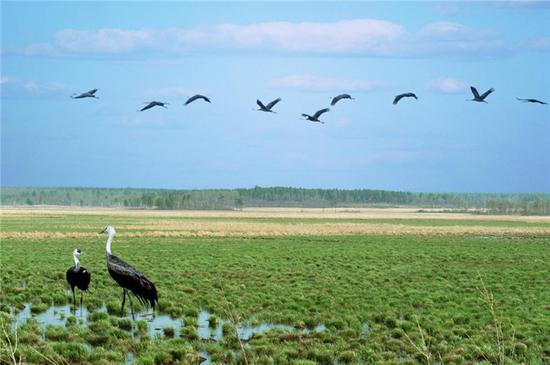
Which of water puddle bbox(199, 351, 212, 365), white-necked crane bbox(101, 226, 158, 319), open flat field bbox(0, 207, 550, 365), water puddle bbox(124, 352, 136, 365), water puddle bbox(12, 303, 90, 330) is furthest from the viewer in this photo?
water puddle bbox(12, 303, 90, 330)

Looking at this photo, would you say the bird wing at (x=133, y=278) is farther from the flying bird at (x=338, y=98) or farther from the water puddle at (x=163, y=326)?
the flying bird at (x=338, y=98)

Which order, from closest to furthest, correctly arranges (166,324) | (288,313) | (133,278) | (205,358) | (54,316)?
(205,358) → (133,278) → (166,324) → (54,316) → (288,313)

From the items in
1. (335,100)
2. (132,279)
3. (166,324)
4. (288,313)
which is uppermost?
(335,100)

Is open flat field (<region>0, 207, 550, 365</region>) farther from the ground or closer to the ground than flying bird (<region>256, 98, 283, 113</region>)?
closer to the ground

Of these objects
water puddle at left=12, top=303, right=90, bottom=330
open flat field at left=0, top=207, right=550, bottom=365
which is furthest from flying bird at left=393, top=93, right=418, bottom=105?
water puddle at left=12, top=303, right=90, bottom=330

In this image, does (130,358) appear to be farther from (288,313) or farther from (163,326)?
(288,313)

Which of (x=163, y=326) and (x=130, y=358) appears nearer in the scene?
(x=130, y=358)

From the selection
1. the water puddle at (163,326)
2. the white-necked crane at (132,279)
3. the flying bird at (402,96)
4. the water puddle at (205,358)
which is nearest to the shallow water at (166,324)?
the water puddle at (163,326)

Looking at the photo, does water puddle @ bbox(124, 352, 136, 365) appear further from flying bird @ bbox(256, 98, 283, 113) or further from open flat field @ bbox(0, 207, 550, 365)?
flying bird @ bbox(256, 98, 283, 113)

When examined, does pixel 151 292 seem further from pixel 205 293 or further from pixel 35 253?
pixel 35 253

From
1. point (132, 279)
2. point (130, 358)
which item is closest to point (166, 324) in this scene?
point (132, 279)

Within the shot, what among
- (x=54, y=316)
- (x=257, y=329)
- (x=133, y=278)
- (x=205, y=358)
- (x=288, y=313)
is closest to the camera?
(x=205, y=358)

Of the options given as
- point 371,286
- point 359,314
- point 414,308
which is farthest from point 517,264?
point 359,314

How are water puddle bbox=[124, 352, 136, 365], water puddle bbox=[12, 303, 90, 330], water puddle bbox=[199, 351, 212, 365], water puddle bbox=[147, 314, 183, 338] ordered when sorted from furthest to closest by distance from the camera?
water puddle bbox=[12, 303, 90, 330]
water puddle bbox=[147, 314, 183, 338]
water puddle bbox=[199, 351, 212, 365]
water puddle bbox=[124, 352, 136, 365]
